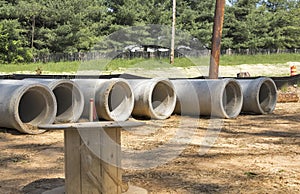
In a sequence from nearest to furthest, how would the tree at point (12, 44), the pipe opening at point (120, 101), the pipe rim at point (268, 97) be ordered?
the pipe opening at point (120, 101) → the pipe rim at point (268, 97) → the tree at point (12, 44)

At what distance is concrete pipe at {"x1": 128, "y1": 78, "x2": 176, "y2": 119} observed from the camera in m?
9.53

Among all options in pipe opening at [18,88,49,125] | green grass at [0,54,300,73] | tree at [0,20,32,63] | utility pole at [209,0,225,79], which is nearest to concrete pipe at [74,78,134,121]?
pipe opening at [18,88,49,125]

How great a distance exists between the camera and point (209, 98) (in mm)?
9703

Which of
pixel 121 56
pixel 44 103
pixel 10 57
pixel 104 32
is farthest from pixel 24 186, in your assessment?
pixel 104 32

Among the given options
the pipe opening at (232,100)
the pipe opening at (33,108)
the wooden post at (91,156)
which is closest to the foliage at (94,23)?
the pipe opening at (232,100)

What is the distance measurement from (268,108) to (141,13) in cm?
3191

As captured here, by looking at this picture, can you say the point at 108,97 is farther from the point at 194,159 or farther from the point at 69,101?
the point at 194,159

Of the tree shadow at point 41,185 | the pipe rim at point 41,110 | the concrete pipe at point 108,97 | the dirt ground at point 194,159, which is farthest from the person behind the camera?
the concrete pipe at point 108,97

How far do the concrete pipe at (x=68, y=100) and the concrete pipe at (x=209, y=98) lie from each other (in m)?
2.66

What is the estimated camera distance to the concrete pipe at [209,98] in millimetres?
9648

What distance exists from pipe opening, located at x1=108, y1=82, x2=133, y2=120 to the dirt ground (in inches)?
27.5

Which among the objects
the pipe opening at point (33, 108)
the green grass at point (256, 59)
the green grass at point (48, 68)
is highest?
the green grass at point (256, 59)

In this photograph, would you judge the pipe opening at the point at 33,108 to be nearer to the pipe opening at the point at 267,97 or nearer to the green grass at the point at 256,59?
the pipe opening at the point at 267,97

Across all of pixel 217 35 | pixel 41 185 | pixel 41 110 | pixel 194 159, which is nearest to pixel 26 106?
pixel 41 110
